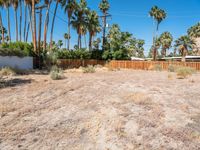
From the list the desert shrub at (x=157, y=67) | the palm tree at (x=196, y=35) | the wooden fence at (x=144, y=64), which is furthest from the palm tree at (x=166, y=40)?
the desert shrub at (x=157, y=67)

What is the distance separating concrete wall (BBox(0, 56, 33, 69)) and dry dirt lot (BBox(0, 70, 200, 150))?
14.3 meters

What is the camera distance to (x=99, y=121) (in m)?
6.29

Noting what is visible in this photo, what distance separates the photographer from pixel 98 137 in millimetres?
5410

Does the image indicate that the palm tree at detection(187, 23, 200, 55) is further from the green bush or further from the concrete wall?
the concrete wall

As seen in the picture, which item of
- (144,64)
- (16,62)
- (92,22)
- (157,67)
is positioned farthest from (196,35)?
(16,62)

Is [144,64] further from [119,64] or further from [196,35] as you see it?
[196,35]

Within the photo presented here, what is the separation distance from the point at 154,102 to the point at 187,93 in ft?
8.09

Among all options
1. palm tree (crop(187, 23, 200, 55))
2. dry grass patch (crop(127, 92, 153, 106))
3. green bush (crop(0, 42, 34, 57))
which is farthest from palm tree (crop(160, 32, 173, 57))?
dry grass patch (crop(127, 92, 153, 106))

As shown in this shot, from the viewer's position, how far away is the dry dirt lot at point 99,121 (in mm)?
5133

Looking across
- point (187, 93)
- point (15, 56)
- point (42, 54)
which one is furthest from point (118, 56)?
point (187, 93)

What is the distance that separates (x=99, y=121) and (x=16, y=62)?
1956 cm

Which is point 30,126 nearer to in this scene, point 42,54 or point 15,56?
point 15,56

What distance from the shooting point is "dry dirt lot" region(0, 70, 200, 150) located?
5133 millimetres

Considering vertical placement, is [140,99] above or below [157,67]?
below
